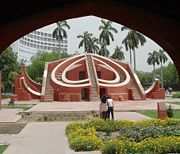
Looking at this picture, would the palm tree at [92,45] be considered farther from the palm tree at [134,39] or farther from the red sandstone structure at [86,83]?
the red sandstone structure at [86,83]

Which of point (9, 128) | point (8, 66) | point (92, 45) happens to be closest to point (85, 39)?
point (92, 45)

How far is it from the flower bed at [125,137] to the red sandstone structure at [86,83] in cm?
2124

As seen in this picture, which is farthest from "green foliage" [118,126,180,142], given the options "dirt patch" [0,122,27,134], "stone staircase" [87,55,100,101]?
"stone staircase" [87,55,100,101]

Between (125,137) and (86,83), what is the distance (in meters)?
25.6

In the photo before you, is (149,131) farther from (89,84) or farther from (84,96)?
(84,96)

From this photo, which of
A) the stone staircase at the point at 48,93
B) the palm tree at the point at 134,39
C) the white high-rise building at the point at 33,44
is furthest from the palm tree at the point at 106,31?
the white high-rise building at the point at 33,44

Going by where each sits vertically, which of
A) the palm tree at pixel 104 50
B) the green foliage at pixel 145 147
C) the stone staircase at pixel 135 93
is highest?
the palm tree at pixel 104 50

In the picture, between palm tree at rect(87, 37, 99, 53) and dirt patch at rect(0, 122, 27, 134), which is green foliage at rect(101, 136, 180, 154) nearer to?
dirt patch at rect(0, 122, 27, 134)

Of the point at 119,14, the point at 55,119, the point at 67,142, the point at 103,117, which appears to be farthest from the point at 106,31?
the point at 119,14

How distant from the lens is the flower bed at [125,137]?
8.50 metres

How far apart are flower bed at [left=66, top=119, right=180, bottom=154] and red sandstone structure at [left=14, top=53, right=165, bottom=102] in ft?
69.7

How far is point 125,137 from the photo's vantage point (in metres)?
10.5

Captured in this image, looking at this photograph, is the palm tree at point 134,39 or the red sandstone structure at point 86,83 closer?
the red sandstone structure at point 86,83

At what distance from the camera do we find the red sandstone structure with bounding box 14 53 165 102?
116 feet
